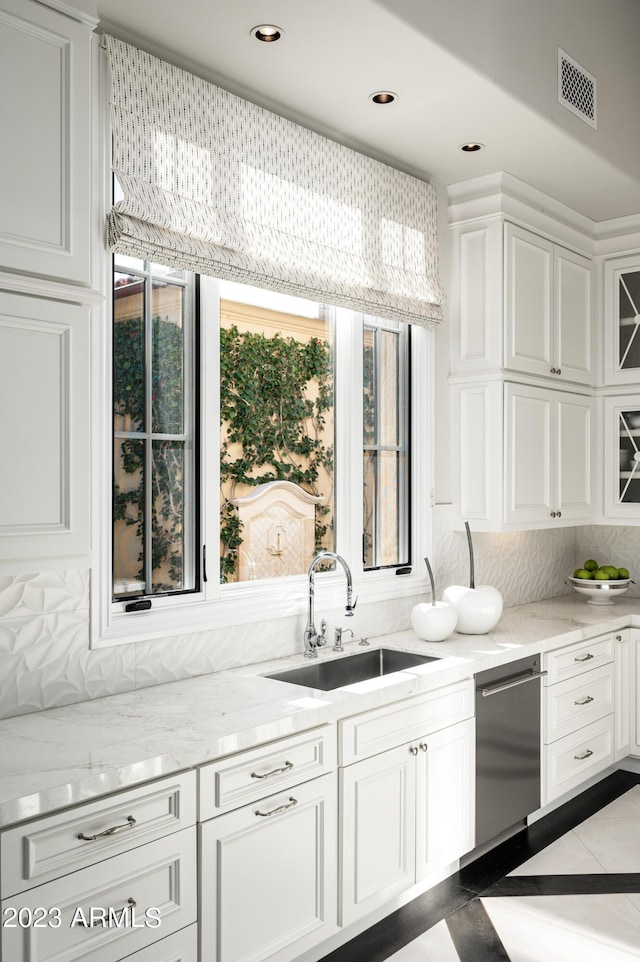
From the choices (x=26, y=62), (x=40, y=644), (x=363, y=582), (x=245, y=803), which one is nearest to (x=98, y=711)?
(x=40, y=644)

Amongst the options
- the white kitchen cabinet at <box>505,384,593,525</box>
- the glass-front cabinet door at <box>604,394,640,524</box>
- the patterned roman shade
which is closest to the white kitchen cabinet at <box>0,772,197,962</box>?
the patterned roman shade

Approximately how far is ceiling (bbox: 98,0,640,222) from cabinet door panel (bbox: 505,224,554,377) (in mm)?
264

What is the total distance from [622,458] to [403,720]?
2221mm

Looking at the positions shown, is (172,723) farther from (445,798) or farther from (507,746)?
(507,746)

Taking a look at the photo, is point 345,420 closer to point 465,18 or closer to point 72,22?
point 465,18

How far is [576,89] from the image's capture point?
121 inches

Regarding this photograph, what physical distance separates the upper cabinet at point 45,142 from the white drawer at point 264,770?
1.22 metres

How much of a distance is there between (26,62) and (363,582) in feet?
7.02

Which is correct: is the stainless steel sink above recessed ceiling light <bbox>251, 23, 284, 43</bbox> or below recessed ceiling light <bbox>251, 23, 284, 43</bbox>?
below

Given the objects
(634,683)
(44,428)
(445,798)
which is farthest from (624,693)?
(44,428)

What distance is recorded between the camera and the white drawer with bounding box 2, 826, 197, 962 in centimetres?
156

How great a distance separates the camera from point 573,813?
346 cm

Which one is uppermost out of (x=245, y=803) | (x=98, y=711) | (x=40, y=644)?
(x=40, y=644)

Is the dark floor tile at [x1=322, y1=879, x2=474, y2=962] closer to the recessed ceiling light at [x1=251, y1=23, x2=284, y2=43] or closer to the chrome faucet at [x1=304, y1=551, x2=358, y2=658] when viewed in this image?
the chrome faucet at [x1=304, y1=551, x2=358, y2=658]
